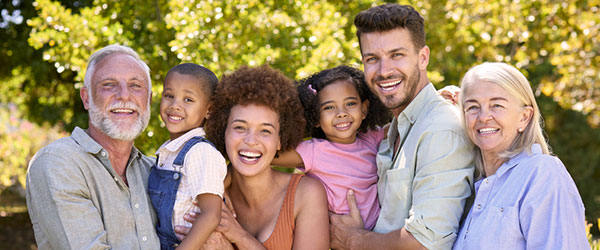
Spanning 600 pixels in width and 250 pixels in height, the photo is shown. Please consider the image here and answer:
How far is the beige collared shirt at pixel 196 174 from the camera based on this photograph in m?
3.40

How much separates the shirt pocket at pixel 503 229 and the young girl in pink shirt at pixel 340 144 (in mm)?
889

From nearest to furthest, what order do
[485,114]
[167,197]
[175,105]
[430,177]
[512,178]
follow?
1. [512,178]
2. [485,114]
3. [430,177]
4. [167,197]
5. [175,105]

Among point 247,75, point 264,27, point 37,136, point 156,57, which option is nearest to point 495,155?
point 247,75

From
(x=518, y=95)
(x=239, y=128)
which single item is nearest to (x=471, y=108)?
(x=518, y=95)

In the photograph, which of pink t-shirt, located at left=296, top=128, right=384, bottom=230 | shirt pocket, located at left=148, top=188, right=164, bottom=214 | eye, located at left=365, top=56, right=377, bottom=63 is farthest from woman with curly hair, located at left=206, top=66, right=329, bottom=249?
eye, located at left=365, top=56, right=377, bottom=63

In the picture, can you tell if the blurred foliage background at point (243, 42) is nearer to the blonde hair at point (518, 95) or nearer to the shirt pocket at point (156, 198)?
the shirt pocket at point (156, 198)

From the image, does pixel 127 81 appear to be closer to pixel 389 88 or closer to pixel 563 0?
pixel 389 88

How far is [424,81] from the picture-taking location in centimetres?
374

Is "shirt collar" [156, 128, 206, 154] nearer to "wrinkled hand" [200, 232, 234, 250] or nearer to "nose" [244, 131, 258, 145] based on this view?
"nose" [244, 131, 258, 145]

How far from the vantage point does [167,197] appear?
11.7ft

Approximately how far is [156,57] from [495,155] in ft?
14.1

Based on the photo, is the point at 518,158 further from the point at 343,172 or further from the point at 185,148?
the point at 185,148

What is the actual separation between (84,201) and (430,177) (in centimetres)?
197

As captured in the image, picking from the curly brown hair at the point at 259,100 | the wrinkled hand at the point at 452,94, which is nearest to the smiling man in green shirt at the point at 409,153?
the wrinkled hand at the point at 452,94
